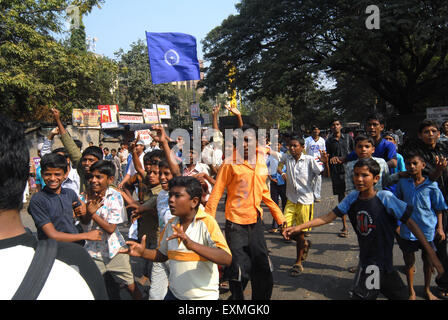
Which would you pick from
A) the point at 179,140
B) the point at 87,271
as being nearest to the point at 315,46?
the point at 179,140

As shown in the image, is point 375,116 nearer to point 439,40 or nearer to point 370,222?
point 370,222

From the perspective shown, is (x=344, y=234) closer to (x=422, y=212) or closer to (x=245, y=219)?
(x=422, y=212)

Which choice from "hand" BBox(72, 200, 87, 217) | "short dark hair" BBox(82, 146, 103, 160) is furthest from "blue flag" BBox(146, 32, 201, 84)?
"hand" BBox(72, 200, 87, 217)

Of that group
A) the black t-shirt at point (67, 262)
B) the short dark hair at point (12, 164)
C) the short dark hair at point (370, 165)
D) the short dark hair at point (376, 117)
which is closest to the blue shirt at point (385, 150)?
the short dark hair at point (376, 117)

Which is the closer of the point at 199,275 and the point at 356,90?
the point at 199,275

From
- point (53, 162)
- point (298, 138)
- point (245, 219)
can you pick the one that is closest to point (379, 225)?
point (245, 219)

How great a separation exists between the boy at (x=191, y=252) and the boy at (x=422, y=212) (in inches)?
86.4

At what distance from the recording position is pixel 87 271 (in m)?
1.11

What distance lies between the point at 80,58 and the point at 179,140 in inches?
459

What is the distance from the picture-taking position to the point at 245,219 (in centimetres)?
333

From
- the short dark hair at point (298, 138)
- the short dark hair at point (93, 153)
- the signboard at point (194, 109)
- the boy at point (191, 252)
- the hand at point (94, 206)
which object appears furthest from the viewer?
the signboard at point (194, 109)

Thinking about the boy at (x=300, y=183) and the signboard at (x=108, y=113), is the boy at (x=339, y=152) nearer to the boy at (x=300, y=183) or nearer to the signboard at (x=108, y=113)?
the boy at (x=300, y=183)

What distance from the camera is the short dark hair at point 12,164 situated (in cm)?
107

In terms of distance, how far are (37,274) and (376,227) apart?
2.59m
